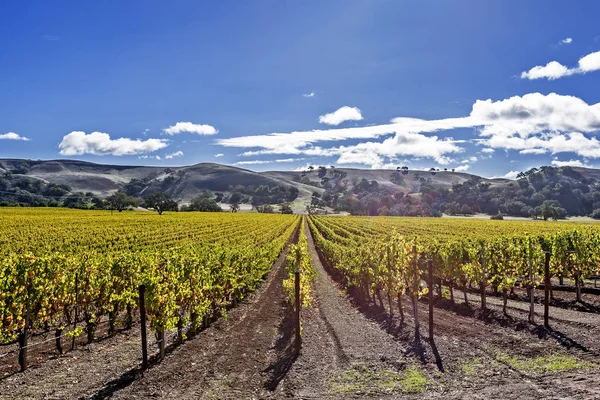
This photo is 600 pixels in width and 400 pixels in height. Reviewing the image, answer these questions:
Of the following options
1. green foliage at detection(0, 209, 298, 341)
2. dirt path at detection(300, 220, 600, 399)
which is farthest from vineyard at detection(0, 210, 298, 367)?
dirt path at detection(300, 220, 600, 399)

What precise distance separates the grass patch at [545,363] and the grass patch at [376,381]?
2.35 meters

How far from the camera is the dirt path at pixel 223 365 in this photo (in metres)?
8.69

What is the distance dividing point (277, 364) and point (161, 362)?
2974mm

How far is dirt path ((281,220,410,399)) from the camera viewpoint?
881 cm

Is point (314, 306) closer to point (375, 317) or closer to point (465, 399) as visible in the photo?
point (375, 317)

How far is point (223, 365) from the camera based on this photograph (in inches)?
400

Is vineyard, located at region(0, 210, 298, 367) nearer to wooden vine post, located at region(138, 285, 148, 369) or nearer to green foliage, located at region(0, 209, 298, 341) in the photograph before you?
green foliage, located at region(0, 209, 298, 341)

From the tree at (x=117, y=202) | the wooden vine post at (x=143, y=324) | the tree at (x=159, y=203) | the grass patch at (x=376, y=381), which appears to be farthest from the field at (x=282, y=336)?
the tree at (x=117, y=202)

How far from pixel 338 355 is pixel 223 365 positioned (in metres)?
2.97

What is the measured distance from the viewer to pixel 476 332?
41.3 ft

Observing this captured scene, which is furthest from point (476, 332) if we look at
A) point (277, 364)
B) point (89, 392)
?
point (89, 392)

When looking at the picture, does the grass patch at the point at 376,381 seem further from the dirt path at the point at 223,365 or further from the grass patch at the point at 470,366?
→ the dirt path at the point at 223,365

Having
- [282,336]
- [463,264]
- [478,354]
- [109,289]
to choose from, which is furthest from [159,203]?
[478,354]

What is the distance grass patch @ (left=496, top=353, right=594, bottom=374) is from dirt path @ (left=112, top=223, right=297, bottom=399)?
5617 millimetres
